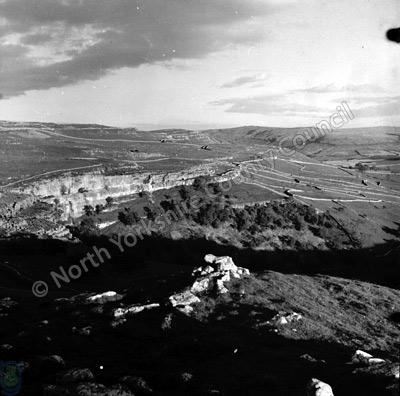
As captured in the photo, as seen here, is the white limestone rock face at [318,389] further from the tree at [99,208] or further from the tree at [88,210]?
the tree at [99,208]

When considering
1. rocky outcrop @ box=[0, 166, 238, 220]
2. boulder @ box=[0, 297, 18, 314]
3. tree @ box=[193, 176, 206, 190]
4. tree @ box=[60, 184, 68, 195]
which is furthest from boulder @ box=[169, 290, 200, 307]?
tree @ box=[193, 176, 206, 190]

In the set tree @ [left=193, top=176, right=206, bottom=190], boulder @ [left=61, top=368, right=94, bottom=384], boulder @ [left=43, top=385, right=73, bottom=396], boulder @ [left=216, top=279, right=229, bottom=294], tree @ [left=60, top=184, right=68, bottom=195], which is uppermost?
tree @ [left=60, top=184, right=68, bottom=195]

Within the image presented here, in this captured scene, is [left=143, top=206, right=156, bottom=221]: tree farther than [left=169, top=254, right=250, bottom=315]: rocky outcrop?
Yes

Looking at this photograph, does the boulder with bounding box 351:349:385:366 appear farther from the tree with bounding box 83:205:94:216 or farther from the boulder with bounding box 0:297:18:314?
the tree with bounding box 83:205:94:216

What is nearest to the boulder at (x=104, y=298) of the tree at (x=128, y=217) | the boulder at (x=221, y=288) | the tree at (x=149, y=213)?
the boulder at (x=221, y=288)

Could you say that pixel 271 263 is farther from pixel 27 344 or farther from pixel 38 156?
pixel 38 156

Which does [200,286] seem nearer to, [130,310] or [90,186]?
[130,310]

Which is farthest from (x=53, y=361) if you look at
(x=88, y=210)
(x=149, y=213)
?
(x=149, y=213)
